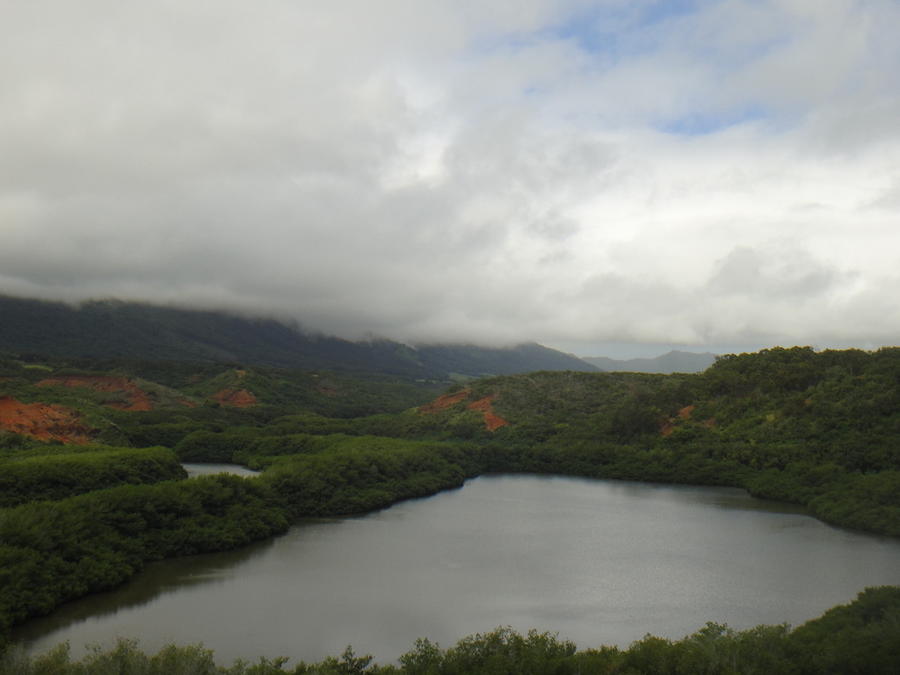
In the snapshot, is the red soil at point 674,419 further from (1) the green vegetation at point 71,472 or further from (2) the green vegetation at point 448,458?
(1) the green vegetation at point 71,472

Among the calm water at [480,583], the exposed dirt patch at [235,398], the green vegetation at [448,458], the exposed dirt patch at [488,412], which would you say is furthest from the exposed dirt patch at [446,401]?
the calm water at [480,583]

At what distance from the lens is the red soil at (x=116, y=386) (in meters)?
115

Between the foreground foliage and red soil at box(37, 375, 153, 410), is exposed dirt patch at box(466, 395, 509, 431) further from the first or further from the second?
the foreground foliage

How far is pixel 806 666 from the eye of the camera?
21828mm

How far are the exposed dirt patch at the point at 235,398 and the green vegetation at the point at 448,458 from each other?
1.40m

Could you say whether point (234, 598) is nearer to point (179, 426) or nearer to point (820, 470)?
point (820, 470)

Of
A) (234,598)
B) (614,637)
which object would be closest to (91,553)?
(234,598)

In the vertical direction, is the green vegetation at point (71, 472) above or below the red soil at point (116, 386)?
below

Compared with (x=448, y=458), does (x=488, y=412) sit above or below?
above

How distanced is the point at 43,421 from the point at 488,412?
6109cm

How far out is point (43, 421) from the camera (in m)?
68.1

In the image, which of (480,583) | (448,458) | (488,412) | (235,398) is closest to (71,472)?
(480,583)

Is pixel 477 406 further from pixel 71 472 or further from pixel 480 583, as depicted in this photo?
pixel 480 583

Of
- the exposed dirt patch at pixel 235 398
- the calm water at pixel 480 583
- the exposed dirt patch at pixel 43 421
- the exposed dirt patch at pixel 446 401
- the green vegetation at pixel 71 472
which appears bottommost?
the calm water at pixel 480 583
